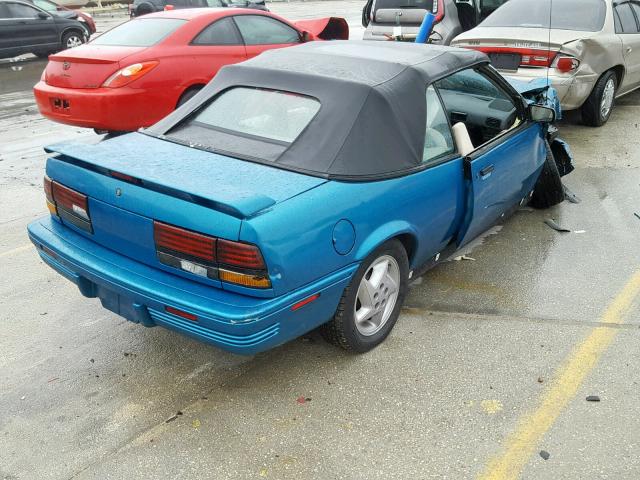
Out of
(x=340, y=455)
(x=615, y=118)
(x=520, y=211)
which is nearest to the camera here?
(x=340, y=455)

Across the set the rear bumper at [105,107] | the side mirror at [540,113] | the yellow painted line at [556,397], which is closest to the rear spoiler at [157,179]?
the yellow painted line at [556,397]

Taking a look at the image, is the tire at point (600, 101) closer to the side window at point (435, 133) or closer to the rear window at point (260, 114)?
the side window at point (435, 133)

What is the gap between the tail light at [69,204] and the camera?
126 inches

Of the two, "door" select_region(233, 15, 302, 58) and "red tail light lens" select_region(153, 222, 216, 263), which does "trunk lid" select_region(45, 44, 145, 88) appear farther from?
"red tail light lens" select_region(153, 222, 216, 263)

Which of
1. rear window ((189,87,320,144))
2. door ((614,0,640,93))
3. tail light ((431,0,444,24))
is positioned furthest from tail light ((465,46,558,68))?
rear window ((189,87,320,144))

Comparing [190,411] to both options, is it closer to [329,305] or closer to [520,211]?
[329,305]

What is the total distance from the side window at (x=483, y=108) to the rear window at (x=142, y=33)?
4.10 metres

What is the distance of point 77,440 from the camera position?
2.87m

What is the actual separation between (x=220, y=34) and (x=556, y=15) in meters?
3.98

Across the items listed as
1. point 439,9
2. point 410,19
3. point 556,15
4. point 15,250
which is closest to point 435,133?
point 15,250

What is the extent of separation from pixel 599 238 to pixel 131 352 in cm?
350

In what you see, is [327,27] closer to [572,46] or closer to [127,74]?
[572,46]

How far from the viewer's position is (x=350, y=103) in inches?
132

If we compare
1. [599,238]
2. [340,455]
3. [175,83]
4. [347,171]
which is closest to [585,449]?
[340,455]
